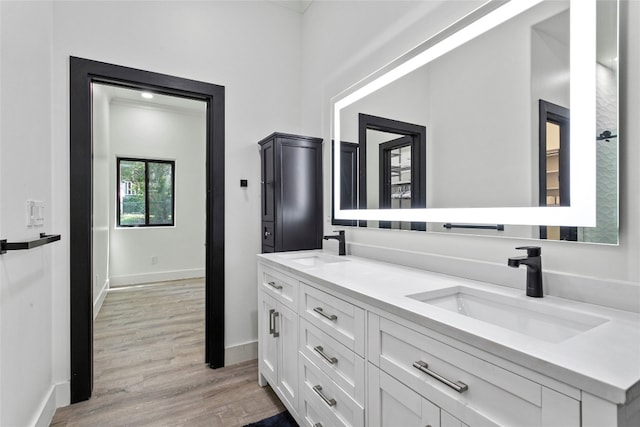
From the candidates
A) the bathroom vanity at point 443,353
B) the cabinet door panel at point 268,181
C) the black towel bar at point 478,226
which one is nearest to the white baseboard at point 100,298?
the cabinet door panel at point 268,181

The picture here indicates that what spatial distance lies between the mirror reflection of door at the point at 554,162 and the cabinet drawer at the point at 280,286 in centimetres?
112

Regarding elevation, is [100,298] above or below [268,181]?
below

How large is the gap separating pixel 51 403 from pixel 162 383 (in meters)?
0.60

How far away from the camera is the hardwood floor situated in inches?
73.9

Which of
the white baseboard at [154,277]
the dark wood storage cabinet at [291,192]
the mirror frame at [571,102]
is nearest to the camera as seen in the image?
the mirror frame at [571,102]

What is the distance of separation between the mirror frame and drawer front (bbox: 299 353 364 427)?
0.91 m

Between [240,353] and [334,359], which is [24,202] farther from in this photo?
[240,353]

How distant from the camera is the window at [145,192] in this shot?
16.9ft

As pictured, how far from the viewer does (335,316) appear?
1.32 metres

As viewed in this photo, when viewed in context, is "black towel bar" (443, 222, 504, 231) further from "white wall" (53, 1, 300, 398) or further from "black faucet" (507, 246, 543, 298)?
"white wall" (53, 1, 300, 398)

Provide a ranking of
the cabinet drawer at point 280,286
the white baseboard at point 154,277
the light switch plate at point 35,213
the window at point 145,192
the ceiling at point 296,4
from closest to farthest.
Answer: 1. the light switch plate at point 35,213
2. the cabinet drawer at point 280,286
3. the ceiling at point 296,4
4. the white baseboard at point 154,277
5. the window at point 145,192

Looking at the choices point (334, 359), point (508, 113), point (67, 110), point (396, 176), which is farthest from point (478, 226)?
point (67, 110)

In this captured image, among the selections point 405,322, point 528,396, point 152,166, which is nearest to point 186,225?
point 152,166

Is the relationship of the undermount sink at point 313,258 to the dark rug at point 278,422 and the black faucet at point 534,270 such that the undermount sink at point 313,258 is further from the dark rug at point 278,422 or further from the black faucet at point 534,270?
the black faucet at point 534,270
